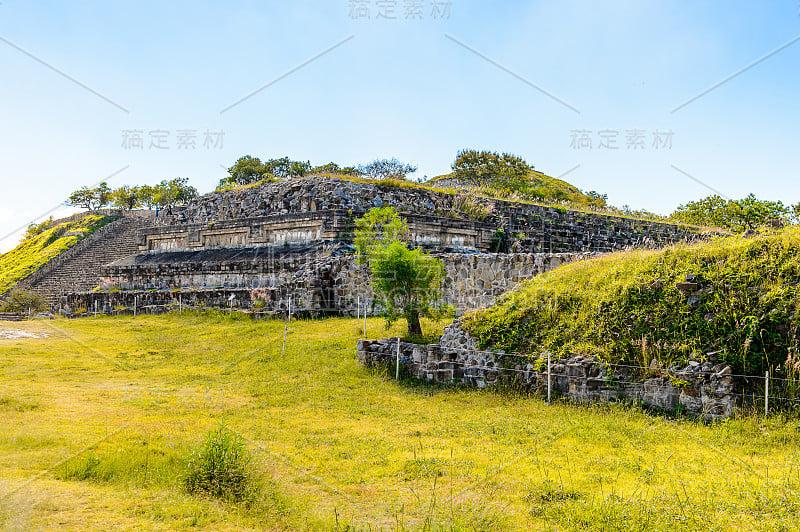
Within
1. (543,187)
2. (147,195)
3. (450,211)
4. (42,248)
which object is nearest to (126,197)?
(147,195)

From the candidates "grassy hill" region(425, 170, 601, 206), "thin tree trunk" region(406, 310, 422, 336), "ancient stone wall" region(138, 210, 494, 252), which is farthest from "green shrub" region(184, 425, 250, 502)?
"grassy hill" region(425, 170, 601, 206)

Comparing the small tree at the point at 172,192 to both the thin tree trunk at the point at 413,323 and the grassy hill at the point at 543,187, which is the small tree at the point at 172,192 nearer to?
the grassy hill at the point at 543,187

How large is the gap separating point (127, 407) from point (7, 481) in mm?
3475

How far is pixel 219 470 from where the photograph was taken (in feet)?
17.4

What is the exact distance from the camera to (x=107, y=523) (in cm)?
441

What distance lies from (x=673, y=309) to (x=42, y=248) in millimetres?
38099

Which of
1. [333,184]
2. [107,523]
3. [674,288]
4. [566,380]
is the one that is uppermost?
[333,184]

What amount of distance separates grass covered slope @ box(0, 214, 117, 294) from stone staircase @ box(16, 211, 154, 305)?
1.08 m

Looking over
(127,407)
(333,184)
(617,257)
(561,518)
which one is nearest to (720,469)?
(561,518)

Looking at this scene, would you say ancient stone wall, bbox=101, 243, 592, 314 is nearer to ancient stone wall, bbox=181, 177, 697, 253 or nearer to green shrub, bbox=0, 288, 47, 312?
ancient stone wall, bbox=181, 177, 697, 253

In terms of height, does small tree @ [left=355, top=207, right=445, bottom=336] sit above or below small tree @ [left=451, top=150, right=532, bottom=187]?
below

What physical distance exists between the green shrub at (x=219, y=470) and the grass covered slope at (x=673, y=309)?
16.6 ft

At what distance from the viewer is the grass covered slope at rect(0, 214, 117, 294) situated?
30.7m

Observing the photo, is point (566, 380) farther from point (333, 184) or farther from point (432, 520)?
point (333, 184)
